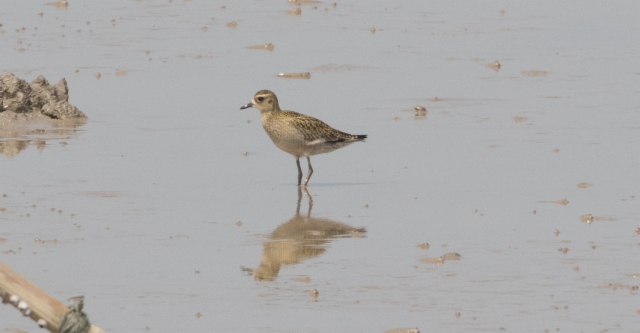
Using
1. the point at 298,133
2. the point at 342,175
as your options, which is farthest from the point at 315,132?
the point at 342,175

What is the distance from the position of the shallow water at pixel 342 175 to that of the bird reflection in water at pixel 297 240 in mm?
78

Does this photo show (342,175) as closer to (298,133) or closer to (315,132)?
(315,132)

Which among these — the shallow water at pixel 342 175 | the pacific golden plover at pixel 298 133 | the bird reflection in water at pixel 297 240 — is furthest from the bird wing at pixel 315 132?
the bird reflection in water at pixel 297 240

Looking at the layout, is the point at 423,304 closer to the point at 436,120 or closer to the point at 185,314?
the point at 185,314

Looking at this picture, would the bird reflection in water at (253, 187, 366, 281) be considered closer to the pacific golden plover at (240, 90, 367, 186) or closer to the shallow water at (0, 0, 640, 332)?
the shallow water at (0, 0, 640, 332)

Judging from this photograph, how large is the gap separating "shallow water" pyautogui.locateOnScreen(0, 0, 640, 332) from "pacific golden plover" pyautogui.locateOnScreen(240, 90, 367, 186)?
1.13 feet

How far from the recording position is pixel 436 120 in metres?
18.1

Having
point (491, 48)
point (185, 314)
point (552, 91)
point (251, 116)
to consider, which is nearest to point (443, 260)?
point (185, 314)

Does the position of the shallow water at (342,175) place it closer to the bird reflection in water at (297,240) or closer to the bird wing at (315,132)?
the bird reflection in water at (297,240)

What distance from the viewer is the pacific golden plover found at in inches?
600

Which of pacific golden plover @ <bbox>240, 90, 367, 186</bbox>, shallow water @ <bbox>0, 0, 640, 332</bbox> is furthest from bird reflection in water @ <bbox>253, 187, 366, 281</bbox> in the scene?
pacific golden plover @ <bbox>240, 90, 367, 186</bbox>

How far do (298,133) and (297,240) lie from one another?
3320mm

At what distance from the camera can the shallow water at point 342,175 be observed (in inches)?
390

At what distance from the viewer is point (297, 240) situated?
39.5 ft
